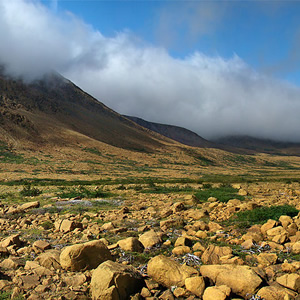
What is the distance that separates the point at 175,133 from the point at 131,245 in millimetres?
188674

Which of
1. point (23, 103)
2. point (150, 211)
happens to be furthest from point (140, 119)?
point (150, 211)

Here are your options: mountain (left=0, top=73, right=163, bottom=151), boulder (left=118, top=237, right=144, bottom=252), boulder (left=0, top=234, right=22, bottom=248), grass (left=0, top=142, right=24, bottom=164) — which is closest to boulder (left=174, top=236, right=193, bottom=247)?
boulder (left=118, top=237, right=144, bottom=252)

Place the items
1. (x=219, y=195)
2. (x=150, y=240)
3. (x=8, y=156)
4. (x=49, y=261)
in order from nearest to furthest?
(x=49, y=261) < (x=150, y=240) < (x=219, y=195) < (x=8, y=156)

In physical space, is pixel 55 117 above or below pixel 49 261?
above

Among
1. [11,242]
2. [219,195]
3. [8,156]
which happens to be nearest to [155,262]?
[11,242]

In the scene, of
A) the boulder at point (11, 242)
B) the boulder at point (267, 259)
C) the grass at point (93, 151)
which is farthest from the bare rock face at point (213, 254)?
the grass at point (93, 151)

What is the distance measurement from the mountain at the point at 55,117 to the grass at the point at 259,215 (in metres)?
59.8

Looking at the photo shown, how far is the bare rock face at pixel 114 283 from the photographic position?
4255mm

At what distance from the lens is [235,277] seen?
4.56 m

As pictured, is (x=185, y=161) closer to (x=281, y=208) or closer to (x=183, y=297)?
(x=281, y=208)

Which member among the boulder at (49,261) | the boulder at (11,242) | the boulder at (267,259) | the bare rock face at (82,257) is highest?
the boulder at (267,259)

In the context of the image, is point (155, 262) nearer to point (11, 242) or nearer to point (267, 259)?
point (267, 259)

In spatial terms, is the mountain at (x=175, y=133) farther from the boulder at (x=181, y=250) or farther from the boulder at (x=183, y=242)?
the boulder at (x=181, y=250)

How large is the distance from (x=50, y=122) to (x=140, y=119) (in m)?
114
